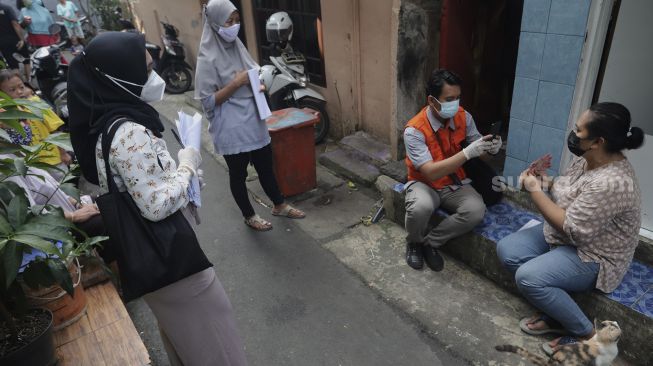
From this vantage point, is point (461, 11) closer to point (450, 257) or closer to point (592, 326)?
point (450, 257)

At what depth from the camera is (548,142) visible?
3.17 m

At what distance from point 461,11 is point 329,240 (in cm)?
248

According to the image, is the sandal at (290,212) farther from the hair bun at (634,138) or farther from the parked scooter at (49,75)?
the parked scooter at (49,75)

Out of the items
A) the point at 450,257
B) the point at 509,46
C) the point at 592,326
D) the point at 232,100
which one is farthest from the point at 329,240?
the point at 509,46

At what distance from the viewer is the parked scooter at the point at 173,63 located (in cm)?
850

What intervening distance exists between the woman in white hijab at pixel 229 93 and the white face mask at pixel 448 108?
1.48 metres

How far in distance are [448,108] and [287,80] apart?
9.63ft

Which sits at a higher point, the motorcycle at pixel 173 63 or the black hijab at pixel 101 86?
the black hijab at pixel 101 86

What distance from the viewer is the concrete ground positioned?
2.69 m

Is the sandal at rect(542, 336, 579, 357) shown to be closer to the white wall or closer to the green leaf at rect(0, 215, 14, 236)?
the white wall

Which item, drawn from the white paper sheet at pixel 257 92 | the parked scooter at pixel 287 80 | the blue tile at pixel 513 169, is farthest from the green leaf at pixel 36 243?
the parked scooter at pixel 287 80

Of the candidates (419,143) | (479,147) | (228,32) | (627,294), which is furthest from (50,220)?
(627,294)

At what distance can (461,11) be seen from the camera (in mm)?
4156

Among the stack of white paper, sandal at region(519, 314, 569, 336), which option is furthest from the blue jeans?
the stack of white paper
